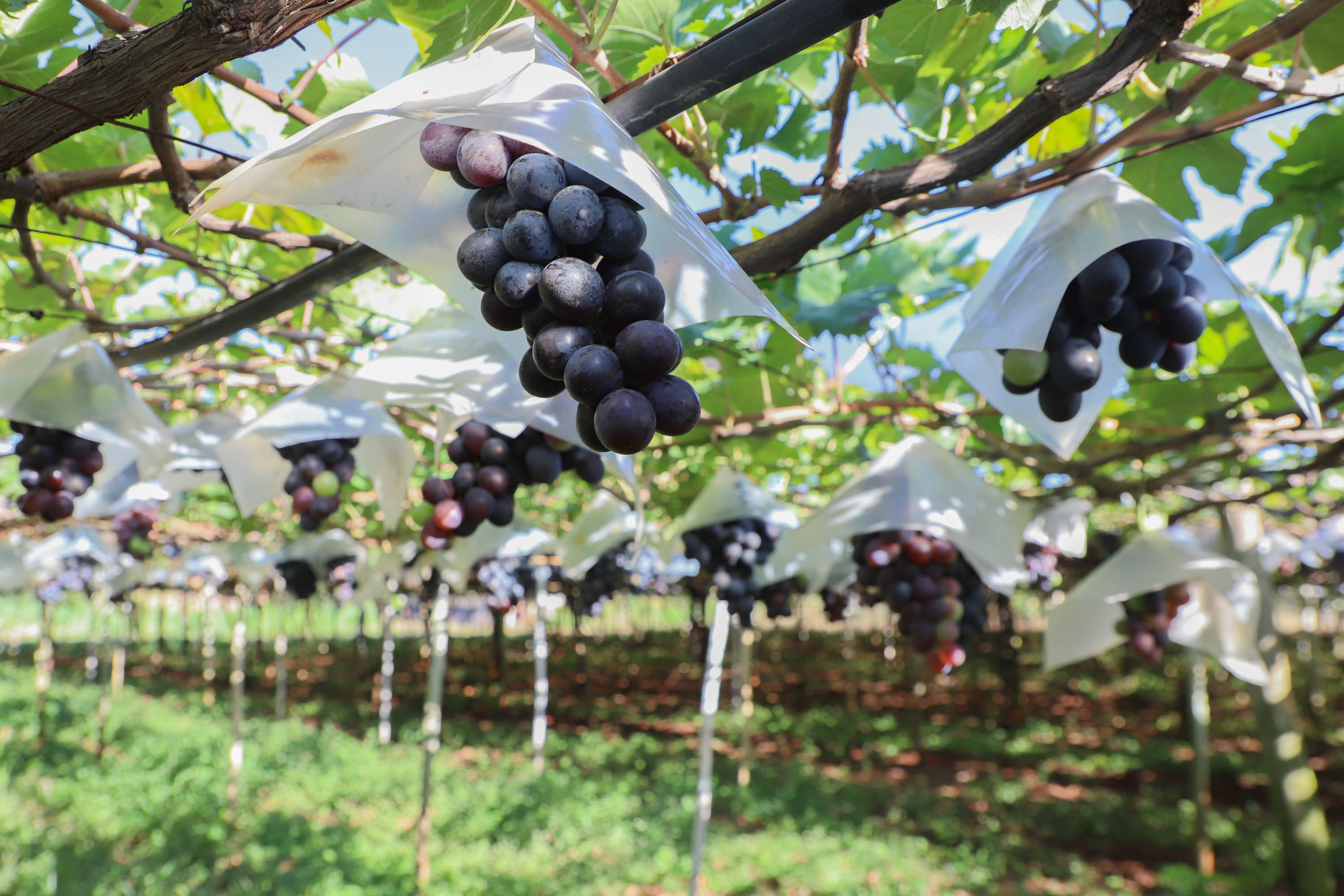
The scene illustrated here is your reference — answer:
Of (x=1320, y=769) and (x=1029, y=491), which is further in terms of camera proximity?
(x=1320, y=769)

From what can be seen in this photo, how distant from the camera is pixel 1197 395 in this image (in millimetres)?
2586

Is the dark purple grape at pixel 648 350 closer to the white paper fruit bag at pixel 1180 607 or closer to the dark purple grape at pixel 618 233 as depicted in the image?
the dark purple grape at pixel 618 233

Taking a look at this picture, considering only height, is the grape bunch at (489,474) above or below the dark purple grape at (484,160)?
below

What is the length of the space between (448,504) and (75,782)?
724 centimetres

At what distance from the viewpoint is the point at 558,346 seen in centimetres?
71

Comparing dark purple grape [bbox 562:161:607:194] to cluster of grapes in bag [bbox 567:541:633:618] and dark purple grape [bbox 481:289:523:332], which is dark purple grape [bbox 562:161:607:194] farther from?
cluster of grapes in bag [bbox 567:541:633:618]

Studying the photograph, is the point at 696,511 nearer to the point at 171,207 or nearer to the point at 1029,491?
the point at 171,207

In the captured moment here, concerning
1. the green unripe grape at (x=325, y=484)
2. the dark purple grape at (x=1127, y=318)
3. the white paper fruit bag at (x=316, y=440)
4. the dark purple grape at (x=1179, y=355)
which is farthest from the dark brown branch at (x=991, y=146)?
the green unripe grape at (x=325, y=484)

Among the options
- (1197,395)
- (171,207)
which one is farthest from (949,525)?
(171,207)

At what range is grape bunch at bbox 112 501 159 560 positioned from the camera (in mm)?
4336

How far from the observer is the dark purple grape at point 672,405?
2.26 feet

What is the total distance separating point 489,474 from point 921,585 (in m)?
1.42

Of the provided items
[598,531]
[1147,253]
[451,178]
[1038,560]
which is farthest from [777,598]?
[451,178]

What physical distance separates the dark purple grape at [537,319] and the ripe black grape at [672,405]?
0.13m
